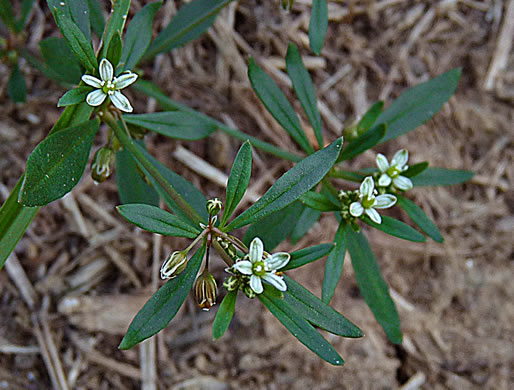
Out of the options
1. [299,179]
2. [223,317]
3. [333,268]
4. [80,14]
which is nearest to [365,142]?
[333,268]

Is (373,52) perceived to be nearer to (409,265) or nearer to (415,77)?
(415,77)

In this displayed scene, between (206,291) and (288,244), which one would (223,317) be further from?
(288,244)

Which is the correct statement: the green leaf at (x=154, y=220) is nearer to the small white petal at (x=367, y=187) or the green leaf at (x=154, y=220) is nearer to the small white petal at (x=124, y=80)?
the small white petal at (x=124, y=80)

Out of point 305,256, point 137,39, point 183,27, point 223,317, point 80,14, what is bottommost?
point 223,317

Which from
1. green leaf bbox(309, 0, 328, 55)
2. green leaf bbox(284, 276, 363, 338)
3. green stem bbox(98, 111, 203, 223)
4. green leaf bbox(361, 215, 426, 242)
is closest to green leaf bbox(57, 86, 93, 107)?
green stem bbox(98, 111, 203, 223)

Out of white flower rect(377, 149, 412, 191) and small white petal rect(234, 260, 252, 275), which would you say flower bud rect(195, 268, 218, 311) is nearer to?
small white petal rect(234, 260, 252, 275)

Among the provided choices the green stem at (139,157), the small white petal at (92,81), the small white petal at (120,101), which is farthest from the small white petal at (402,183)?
the small white petal at (92,81)
